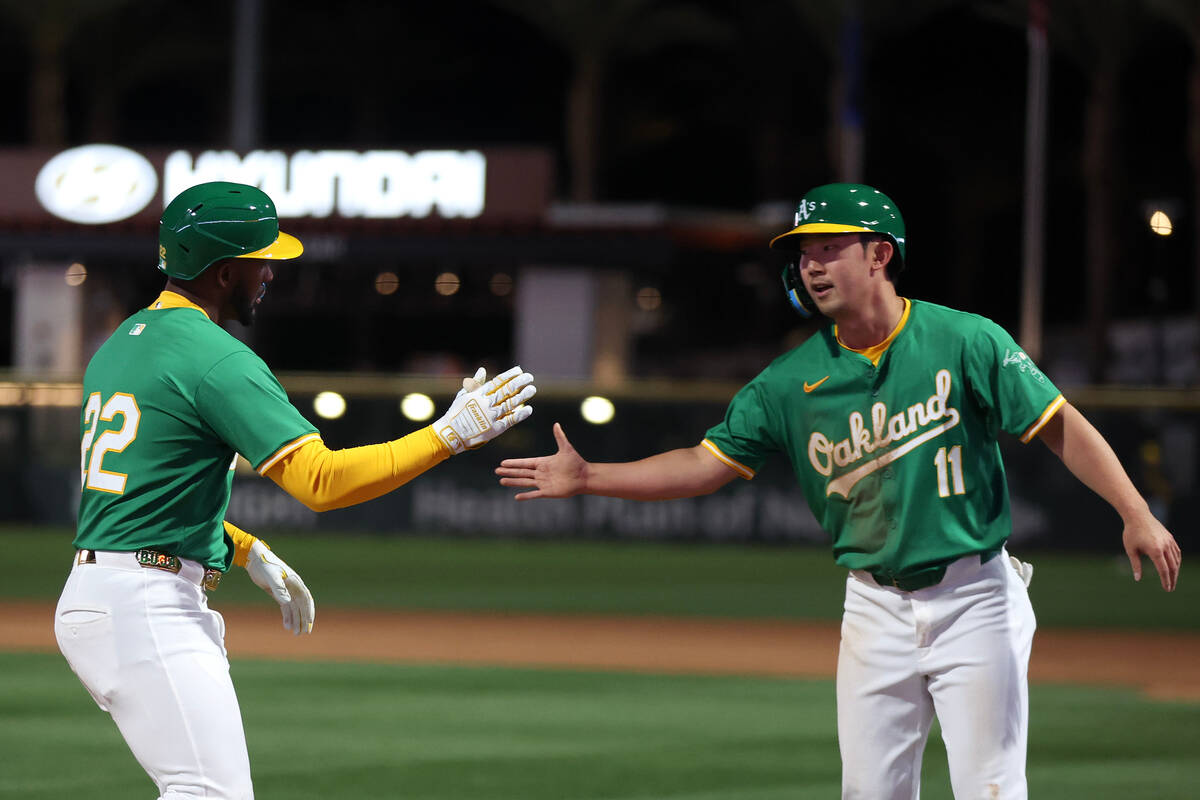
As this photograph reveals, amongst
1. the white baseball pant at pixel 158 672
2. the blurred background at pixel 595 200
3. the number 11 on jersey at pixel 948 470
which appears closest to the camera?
the white baseball pant at pixel 158 672

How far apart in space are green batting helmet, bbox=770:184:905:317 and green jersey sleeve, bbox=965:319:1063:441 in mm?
386

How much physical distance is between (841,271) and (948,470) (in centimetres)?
64

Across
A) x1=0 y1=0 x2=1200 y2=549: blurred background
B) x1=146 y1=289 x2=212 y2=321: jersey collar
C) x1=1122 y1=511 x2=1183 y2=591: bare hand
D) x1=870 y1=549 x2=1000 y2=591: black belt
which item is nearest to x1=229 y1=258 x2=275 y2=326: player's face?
x1=146 y1=289 x2=212 y2=321: jersey collar

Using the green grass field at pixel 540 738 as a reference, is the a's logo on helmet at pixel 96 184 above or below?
above

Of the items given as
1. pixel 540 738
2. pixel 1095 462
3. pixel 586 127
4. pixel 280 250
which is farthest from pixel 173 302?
pixel 586 127

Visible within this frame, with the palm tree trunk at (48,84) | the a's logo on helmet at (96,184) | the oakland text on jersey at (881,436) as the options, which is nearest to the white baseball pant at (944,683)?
the oakland text on jersey at (881,436)

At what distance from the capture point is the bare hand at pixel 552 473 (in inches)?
205

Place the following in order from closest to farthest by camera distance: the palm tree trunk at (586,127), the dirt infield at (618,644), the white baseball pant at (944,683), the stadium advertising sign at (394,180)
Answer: the white baseball pant at (944,683) < the dirt infield at (618,644) < the stadium advertising sign at (394,180) < the palm tree trunk at (586,127)

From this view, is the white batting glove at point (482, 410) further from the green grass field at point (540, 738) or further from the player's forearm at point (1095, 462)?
the green grass field at point (540, 738)

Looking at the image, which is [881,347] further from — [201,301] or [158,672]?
[158,672]

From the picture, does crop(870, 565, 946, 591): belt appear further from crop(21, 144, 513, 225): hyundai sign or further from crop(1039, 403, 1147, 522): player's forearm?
crop(21, 144, 513, 225): hyundai sign

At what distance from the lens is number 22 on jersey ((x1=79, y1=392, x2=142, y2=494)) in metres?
4.39

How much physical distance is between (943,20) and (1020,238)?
7.40 meters

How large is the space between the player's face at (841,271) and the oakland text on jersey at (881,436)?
31cm
